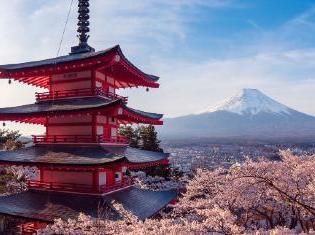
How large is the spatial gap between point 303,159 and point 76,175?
1110 cm

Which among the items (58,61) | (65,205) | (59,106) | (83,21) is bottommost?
(65,205)

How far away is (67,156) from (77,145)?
80cm

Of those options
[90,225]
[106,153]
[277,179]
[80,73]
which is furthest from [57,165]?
[277,179]

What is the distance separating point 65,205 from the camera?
A: 14.1 metres

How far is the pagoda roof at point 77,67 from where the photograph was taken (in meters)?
14.9

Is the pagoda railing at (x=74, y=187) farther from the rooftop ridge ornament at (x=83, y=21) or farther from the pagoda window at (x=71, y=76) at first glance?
the rooftop ridge ornament at (x=83, y=21)

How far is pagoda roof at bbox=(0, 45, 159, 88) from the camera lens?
14859 mm

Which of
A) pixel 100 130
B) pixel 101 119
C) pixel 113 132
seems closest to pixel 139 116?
pixel 113 132

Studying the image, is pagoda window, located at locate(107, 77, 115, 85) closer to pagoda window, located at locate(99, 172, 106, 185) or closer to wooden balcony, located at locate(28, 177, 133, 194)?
pagoda window, located at locate(99, 172, 106, 185)

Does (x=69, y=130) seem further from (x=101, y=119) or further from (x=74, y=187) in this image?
(x=74, y=187)

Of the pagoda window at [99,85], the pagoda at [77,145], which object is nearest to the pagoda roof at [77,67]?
the pagoda at [77,145]

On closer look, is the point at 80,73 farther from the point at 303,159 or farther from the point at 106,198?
the point at 303,159

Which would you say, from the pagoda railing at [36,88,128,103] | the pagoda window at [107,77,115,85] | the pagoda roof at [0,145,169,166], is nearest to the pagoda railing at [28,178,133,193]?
the pagoda roof at [0,145,169,166]

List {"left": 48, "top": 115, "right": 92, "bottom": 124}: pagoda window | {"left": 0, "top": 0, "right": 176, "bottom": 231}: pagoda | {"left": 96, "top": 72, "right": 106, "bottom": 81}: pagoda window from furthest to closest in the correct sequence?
{"left": 96, "top": 72, "right": 106, "bottom": 81}: pagoda window, {"left": 48, "top": 115, "right": 92, "bottom": 124}: pagoda window, {"left": 0, "top": 0, "right": 176, "bottom": 231}: pagoda
